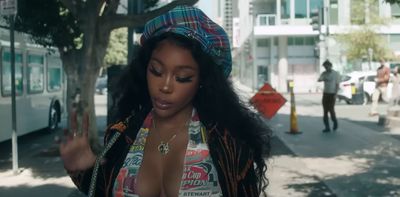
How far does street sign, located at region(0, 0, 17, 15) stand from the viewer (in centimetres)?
852

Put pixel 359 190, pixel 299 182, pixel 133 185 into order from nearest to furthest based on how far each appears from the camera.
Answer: pixel 133 185
pixel 359 190
pixel 299 182

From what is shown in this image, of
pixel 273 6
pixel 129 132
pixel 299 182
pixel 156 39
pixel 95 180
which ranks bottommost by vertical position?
pixel 299 182

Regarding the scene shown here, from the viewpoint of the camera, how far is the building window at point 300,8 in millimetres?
52250

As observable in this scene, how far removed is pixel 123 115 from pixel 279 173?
6753mm

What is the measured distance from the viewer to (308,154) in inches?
425

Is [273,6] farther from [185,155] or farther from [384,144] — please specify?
[185,155]

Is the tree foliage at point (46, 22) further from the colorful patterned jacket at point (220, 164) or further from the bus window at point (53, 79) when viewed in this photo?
the colorful patterned jacket at point (220, 164)

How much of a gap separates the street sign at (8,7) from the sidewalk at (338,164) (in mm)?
4305

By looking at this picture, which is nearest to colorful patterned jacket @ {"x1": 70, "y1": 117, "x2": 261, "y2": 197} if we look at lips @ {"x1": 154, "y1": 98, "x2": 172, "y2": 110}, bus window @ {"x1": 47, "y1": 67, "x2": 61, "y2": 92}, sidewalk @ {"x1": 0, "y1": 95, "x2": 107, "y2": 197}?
lips @ {"x1": 154, "y1": 98, "x2": 172, "y2": 110}

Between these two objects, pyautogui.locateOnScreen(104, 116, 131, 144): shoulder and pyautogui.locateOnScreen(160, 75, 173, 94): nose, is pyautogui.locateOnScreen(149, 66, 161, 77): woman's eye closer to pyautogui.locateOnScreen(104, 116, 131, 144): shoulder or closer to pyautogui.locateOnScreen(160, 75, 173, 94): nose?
pyautogui.locateOnScreen(160, 75, 173, 94): nose

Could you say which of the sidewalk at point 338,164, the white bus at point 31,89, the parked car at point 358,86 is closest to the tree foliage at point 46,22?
the white bus at point 31,89

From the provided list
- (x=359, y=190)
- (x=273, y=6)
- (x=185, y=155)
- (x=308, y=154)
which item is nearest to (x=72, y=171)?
(x=185, y=155)

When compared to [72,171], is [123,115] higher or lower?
higher

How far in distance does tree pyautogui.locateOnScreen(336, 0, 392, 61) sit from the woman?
42.3m
